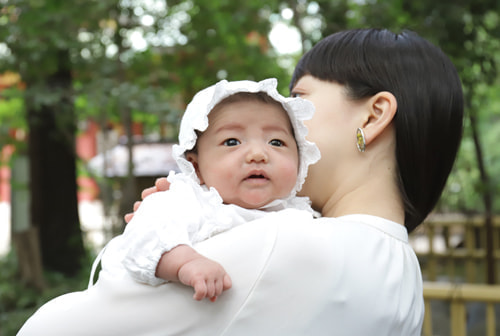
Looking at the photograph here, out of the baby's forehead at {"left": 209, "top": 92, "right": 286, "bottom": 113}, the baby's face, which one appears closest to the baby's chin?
the baby's face

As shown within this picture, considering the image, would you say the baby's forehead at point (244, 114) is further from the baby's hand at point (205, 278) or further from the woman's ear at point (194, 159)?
the baby's hand at point (205, 278)

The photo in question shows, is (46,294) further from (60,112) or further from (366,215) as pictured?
(366,215)

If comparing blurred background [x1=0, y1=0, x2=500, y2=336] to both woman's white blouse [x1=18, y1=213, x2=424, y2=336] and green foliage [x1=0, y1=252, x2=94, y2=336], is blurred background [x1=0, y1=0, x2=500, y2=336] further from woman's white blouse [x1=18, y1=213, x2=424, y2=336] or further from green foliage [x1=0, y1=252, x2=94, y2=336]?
woman's white blouse [x1=18, y1=213, x2=424, y2=336]

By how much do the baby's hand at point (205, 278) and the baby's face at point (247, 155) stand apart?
0.27 m

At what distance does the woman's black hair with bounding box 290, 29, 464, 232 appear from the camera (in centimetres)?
142

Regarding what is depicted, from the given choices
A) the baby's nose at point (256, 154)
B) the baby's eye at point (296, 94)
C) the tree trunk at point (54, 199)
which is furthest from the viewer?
A: the tree trunk at point (54, 199)

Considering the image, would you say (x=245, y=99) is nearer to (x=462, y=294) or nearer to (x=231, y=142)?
(x=231, y=142)

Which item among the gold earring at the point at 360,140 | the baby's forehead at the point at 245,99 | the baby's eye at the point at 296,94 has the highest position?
the baby's forehead at the point at 245,99

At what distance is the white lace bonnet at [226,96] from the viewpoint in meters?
1.31

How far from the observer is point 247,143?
1.32 metres

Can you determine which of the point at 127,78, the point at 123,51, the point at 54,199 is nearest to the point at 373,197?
the point at 123,51

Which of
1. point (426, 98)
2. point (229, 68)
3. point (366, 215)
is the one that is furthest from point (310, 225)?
point (229, 68)

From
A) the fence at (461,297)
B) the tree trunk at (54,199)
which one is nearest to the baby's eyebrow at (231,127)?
the fence at (461,297)

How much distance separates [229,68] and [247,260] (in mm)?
4680
